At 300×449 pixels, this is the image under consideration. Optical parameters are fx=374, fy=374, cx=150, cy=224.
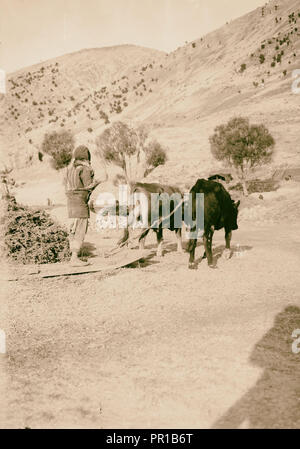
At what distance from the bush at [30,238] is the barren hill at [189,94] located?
78.0ft

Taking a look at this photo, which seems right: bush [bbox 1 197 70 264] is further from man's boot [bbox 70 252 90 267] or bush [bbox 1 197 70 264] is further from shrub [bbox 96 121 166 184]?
shrub [bbox 96 121 166 184]

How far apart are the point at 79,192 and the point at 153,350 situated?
177 inches

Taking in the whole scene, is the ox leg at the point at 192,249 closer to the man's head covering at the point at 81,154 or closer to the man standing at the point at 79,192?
the man standing at the point at 79,192

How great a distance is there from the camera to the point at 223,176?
9.71 m

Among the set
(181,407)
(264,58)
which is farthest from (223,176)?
(264,58)

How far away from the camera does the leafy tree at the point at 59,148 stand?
43.8 m

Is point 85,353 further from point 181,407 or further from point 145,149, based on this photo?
point 145,149

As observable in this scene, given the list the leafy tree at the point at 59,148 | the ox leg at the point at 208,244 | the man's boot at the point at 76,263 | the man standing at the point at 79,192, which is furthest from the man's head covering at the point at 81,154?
the leafy tree at the point at 59,148

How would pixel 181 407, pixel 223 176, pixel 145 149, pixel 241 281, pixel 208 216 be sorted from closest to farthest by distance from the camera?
pixel 181 407 → pixel 241 281 → pixel 208 216 → pixel 223 176 → pixel 145 149

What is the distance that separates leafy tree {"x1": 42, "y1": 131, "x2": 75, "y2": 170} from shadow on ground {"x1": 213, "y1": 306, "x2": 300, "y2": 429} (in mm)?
40515

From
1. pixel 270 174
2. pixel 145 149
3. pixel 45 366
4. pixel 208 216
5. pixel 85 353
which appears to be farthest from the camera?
pixel 145 149

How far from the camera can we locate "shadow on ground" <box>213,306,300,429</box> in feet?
12.0

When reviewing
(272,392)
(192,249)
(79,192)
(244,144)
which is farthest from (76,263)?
(244,144)

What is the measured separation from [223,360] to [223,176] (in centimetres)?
585
